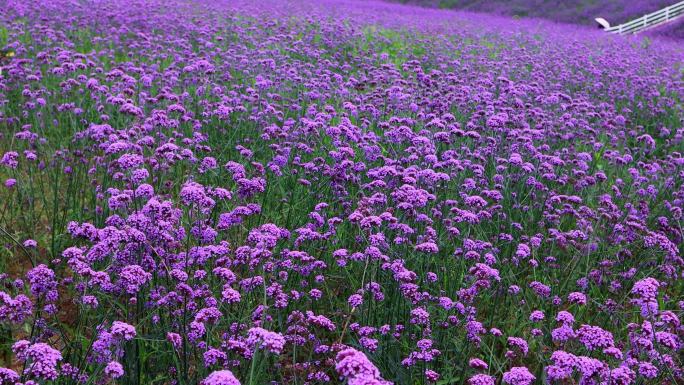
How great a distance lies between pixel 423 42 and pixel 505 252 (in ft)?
33.4

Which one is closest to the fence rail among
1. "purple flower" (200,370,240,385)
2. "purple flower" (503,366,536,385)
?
"purple flower" (503,366,536,385)

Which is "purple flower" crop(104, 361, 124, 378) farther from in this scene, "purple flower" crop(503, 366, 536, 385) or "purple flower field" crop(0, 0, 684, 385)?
"purple flower" crop(503, 366, 536, 385)

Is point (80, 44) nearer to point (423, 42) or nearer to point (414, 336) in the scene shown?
point (423, 42)

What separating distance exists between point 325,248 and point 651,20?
29270mm

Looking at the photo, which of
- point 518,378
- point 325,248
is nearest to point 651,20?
point 325,248

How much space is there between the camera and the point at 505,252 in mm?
4707

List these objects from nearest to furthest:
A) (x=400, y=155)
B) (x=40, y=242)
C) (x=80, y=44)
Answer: (x=40, y=242)
(x=400, y=155)
(x=80, y=44)

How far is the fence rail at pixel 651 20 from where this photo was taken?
1073 inches

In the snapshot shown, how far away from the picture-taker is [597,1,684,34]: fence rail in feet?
89.5

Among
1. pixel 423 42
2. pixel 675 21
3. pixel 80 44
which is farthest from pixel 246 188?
pixel 675 21

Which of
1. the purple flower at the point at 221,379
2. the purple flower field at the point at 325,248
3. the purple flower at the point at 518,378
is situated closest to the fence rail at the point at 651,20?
the purple flower field at the point at 325,248

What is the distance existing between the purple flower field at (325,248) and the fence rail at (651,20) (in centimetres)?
2100

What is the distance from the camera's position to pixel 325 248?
4.37 m

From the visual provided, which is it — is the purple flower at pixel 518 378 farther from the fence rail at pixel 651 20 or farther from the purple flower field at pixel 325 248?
the fence rail at pixel 651 20
